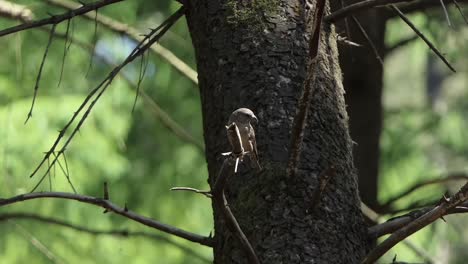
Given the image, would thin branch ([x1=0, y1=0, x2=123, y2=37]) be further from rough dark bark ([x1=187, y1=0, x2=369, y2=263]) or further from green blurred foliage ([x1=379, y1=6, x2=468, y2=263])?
green blurred foliage ([x1=379, y1=6, x2=468, y2=263])

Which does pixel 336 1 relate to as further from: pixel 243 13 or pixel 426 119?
pixel 426 119

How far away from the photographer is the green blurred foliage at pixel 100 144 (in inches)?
143

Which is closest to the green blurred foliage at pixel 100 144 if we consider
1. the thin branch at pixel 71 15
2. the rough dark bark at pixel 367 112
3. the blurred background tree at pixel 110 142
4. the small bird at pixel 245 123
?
the blurred background tree at pixel 110 142

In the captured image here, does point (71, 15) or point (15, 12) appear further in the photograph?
point (15, 12)

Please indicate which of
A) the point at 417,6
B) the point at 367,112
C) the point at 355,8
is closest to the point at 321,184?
the point at 355,8

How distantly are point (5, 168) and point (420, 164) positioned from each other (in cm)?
242

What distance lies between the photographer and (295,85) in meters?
1.59

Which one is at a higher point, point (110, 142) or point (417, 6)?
point (417, 6)

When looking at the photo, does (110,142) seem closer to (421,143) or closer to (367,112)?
(367,112)

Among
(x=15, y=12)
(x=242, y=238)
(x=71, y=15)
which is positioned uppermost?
(x=15, y=12)

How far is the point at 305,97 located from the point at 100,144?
2.62 metres

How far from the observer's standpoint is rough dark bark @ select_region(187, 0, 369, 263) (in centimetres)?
147

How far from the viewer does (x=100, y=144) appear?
3926mm

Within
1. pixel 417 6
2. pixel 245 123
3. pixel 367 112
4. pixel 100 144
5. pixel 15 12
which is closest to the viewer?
pixel 245 123
